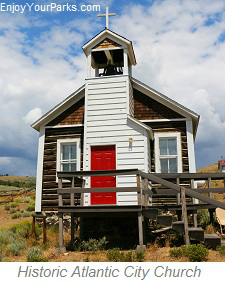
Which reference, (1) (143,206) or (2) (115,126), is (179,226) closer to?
(1) (143,206)

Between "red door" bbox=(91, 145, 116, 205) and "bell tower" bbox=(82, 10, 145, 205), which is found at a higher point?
"bell tower" bbox=(82, 10, 145, 205)

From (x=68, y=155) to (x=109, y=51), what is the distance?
511cm

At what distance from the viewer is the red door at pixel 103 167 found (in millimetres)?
12133

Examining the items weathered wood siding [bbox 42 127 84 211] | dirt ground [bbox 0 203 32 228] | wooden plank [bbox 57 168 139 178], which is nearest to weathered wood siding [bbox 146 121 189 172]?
weathered wood siding [bbox 42 127 84 211]

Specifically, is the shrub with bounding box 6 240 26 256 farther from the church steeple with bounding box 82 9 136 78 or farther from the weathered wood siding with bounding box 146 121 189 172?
the church steeple with bounding box 82 9 136 78

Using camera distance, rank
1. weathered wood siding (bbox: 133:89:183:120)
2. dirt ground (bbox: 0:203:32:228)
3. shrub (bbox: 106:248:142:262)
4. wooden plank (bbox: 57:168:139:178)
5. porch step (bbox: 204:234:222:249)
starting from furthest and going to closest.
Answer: dirt ground (bbox: 0:203:32:228) → weathered wood siding (bbox: 133:89:183:120) → wooden plank (bbox: 57:168:139:178) → porch step (bbox: 204:234:222:249) → shrub (bbox: 106:248:142:262)

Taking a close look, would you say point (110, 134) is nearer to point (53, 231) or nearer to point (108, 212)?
point (108, 212)

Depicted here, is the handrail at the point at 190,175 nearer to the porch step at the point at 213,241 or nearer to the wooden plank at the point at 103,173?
the wooden plank at the point at 103,173

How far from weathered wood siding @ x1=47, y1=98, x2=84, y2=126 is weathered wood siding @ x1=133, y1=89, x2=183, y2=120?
2.53 m

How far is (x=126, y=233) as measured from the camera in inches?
472

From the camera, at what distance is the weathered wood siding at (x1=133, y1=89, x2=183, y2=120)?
44.6ft

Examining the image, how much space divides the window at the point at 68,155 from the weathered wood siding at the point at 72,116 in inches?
36.2

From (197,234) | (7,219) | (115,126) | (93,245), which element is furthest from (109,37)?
(7,219)
